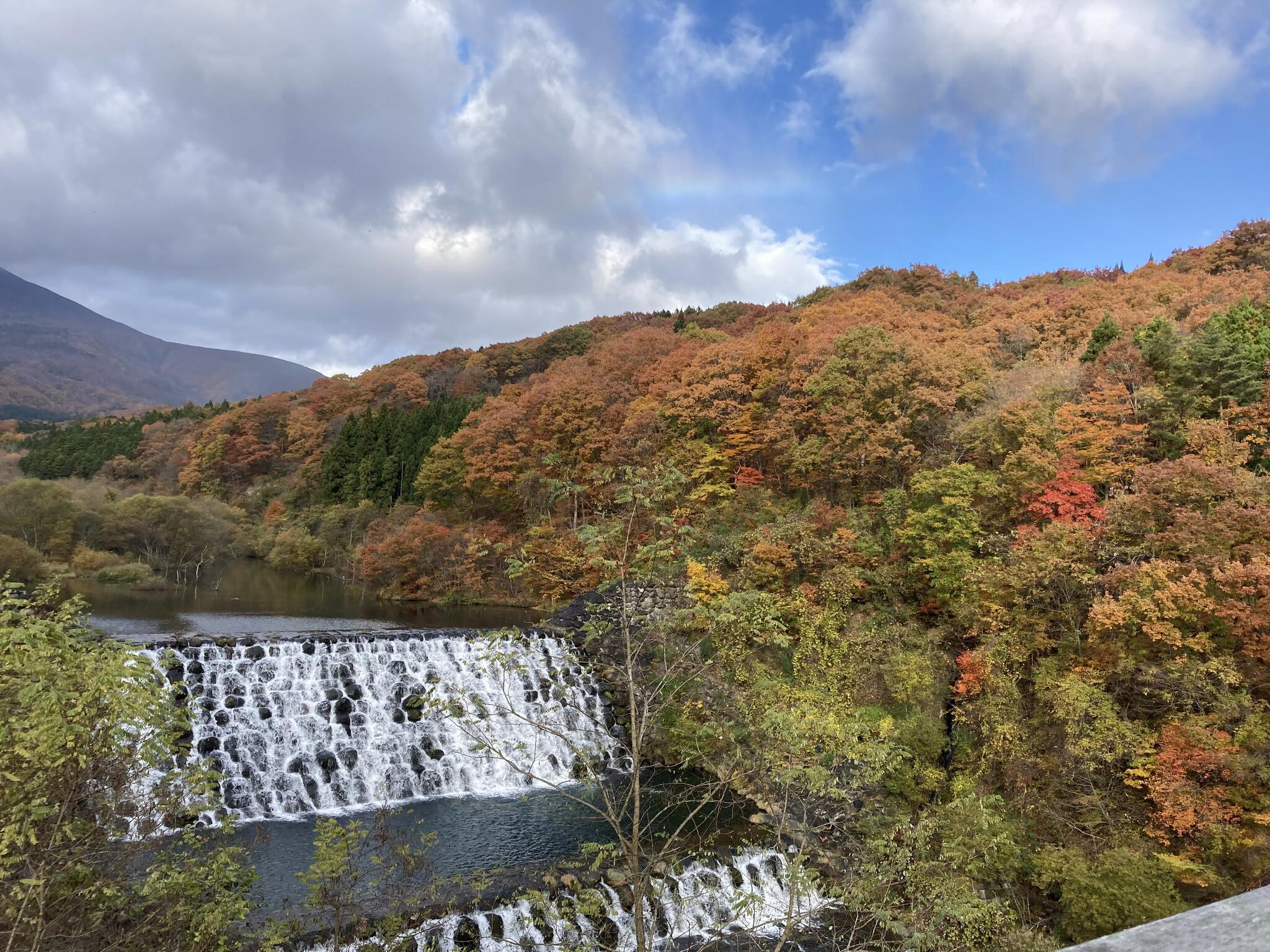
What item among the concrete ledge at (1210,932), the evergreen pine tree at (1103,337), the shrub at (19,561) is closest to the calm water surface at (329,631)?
the shrub at (19,561)

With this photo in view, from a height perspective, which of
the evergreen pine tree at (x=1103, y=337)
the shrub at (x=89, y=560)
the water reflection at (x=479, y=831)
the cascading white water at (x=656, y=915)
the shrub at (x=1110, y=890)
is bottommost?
the water reflection at (x=479, y=831)

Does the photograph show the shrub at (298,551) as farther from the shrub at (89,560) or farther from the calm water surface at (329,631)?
the shrub at (89,560)

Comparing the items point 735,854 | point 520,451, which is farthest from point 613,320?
Result: point 735,854

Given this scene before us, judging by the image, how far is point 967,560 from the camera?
1733cm

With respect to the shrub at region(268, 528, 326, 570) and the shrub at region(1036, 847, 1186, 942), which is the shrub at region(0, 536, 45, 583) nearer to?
the shrub at region(268, 528, 326, 570)

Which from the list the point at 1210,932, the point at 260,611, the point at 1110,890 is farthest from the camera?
the point at 260,611

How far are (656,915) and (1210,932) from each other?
38.1 ft

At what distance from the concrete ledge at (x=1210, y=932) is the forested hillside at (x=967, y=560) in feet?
14.0

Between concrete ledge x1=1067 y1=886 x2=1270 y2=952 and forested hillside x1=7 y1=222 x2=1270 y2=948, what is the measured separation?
14.0 feet

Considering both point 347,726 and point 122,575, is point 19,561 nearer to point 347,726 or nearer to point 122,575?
point 122,575

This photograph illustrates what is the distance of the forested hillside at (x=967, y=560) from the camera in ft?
35.8

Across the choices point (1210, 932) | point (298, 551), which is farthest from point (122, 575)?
point (1210, 932)

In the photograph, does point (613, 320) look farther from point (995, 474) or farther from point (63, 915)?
point (63, 915)

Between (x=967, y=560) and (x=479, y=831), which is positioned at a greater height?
(x=967, y=560)
